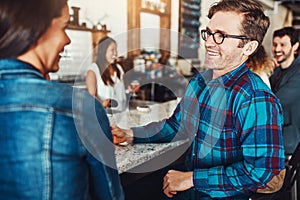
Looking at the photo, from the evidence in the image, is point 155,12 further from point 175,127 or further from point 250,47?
point 250,47

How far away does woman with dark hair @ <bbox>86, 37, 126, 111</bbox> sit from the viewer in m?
2.75

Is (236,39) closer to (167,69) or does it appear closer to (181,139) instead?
(181,139)

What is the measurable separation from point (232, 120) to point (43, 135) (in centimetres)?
64

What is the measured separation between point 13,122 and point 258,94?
2.30 feet

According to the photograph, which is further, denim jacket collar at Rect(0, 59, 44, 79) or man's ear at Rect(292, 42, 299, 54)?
man's ear at Rect(292, 42, 299, 54)

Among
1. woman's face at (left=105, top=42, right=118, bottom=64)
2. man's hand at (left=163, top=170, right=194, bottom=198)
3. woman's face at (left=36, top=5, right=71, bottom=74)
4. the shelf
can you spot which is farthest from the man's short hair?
the shelf

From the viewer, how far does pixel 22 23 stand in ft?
→ 1.84

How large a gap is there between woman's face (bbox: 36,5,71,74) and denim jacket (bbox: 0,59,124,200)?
4 centimetres

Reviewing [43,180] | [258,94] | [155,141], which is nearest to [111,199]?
[43,180]

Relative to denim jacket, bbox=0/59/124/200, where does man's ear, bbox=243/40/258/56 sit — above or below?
above

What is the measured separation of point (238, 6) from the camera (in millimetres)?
1038

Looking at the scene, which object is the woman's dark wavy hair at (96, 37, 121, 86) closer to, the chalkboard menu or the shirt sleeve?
the shirt sleeve

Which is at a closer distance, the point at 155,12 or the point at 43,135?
the point at 43,135

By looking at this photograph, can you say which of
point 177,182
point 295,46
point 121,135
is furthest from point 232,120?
point 295,46
